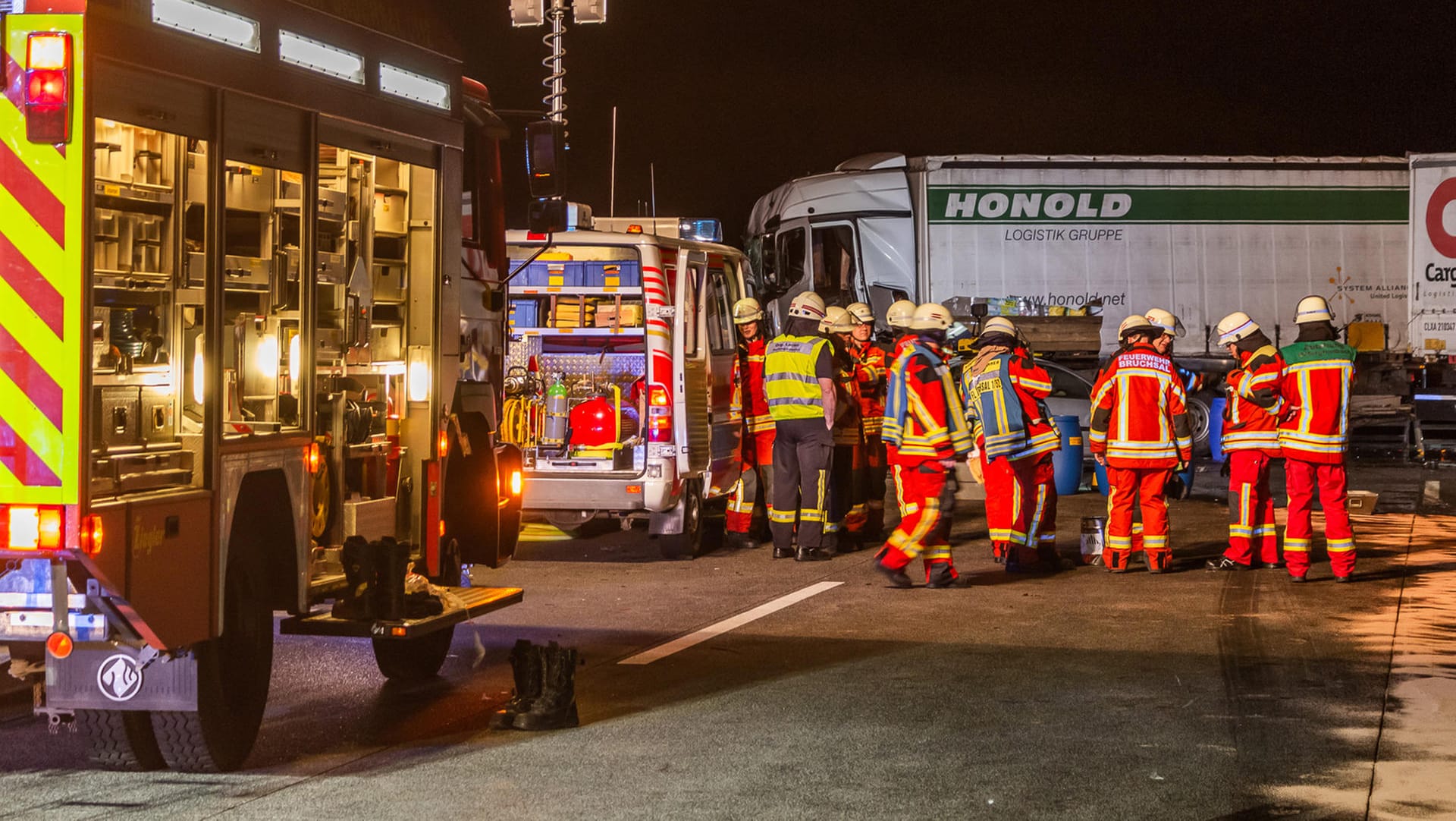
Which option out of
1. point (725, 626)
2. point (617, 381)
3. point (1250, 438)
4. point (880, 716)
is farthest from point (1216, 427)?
point (880, 716)

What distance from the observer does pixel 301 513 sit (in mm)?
6051

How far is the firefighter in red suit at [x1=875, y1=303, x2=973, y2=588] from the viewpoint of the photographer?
34.5ft

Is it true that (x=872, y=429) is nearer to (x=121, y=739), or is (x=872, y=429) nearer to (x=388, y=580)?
(x=388, y=580)

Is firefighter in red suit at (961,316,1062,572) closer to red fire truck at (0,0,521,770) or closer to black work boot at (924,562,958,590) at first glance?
black work boot at (924,562,958,590)

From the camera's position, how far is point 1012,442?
37.6ft

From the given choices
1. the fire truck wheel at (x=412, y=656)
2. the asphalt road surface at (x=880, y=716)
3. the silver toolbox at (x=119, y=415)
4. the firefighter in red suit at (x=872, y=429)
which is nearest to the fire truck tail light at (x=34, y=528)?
the silver toolbox at (x=119, y=415)

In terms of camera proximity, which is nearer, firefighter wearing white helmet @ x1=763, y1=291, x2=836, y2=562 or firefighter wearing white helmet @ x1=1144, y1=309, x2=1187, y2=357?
firefighter wearing white helmet @ x1=1144, y1=309, x2=1187, y2=357

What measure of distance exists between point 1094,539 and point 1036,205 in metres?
13.7

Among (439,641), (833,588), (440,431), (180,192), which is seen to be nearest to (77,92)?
(180,192)

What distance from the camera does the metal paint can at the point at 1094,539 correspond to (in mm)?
11969

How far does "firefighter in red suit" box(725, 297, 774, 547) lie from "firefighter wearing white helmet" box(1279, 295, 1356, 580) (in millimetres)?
3908

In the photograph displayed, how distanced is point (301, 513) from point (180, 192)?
1.17m

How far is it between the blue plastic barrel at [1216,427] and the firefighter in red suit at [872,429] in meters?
9.95

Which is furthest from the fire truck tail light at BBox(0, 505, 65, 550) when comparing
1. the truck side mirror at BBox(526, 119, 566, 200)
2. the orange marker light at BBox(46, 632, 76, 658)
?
the truck side mirror at BBox(526, 119, 566, 200)
